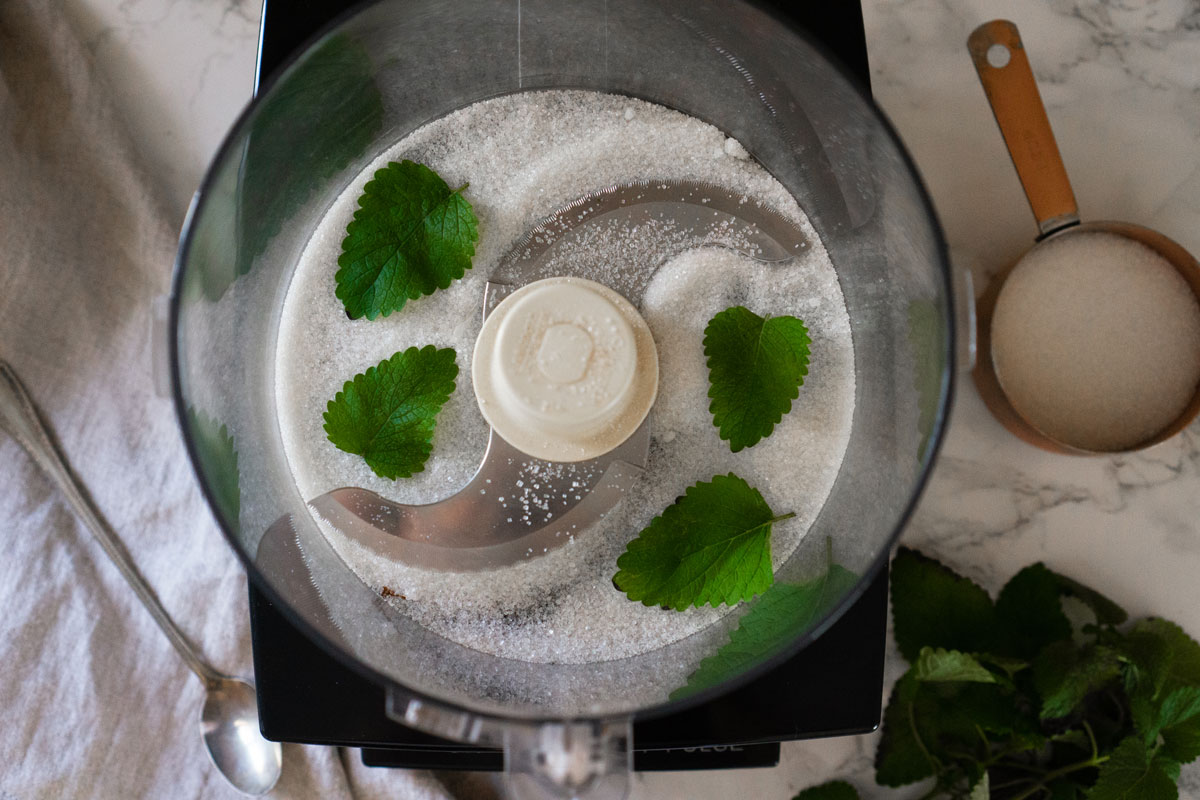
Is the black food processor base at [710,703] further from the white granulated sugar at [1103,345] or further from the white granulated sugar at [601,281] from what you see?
the white granulated sugar at [1103,345]

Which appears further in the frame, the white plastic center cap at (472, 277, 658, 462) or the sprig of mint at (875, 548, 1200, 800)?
the sprig of mint at (875, 548, 1200, 800)

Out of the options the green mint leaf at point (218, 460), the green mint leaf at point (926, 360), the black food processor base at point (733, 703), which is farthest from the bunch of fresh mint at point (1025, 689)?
the green mint leaf at point (218, 460)

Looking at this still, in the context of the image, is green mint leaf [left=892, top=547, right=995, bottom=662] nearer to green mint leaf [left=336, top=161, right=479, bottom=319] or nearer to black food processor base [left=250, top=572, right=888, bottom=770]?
black food processor base [left=250, top=572, right=888, bottom=770]

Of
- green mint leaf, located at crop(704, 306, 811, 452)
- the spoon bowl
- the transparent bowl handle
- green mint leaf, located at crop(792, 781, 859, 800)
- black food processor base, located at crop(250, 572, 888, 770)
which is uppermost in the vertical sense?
green mint leaf, located at crop(704, 306, 811, 452)

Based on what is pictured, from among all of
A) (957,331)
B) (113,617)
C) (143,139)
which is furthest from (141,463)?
(957,331)

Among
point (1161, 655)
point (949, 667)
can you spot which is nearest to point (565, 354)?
point (949, 667)

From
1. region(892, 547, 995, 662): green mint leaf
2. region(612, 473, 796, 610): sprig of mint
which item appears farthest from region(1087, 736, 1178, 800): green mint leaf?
region(612, 473, 796, 610): sprig of mint
